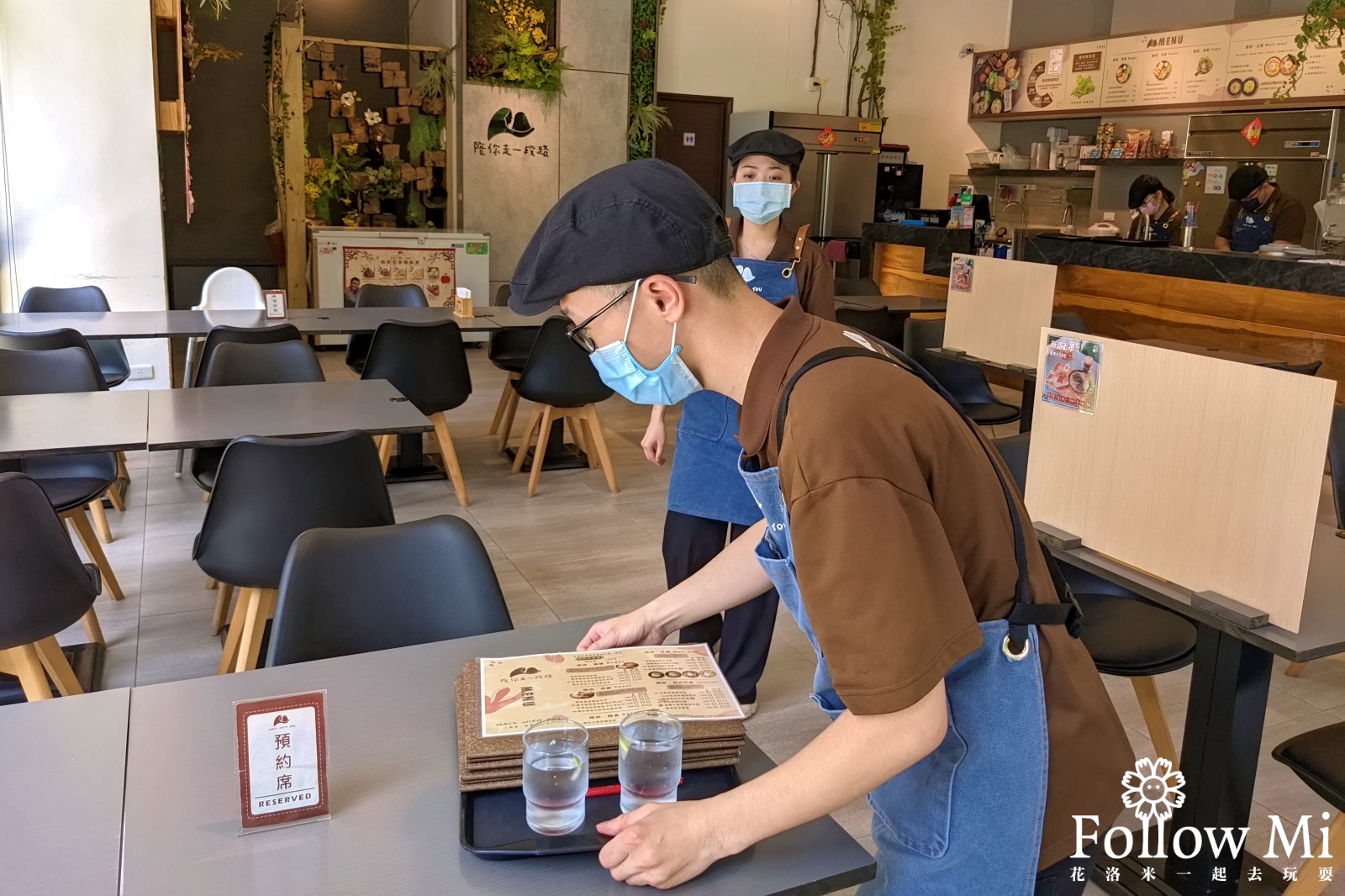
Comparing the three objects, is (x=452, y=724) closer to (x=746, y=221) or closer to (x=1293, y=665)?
(x=746, y=221)

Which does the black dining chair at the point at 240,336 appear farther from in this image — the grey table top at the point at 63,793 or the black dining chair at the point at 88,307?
the grey table top at the point at 63,793

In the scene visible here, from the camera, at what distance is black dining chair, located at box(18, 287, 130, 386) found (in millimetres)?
5402

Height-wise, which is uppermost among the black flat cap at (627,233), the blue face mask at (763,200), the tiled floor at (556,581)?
the blue face mask at (763,200)

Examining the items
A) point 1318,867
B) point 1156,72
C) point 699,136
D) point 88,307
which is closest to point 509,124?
point 699,136

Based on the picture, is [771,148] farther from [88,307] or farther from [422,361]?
[88,307]

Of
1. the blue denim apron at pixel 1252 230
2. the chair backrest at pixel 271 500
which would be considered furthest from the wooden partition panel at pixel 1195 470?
the blue denim apron at pixel 1252 230

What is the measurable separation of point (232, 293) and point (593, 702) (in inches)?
206

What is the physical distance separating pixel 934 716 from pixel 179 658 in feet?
9.93

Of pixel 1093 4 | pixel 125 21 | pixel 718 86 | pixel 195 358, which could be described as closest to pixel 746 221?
pixel 195 358

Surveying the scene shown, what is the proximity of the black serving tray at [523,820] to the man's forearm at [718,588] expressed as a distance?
0.26 metres

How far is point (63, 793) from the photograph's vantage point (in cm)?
131

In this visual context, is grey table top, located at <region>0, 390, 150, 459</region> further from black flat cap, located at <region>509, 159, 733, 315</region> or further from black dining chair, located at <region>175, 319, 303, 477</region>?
black flat cap, located at <region>509, 159, 733, 315</region>

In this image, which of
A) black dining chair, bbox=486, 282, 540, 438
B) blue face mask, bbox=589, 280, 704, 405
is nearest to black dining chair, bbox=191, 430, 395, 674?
blue face mask, bbox=589, 280, 704, 405

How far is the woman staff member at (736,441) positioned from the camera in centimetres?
295
